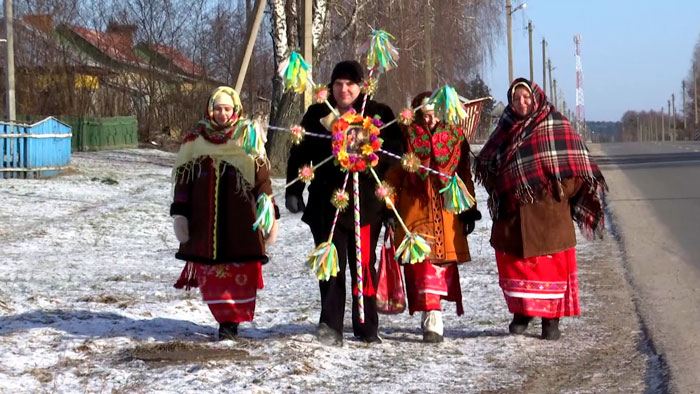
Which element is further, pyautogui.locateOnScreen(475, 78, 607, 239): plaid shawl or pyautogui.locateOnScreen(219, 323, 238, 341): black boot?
pyautogui.locateOnScreen(475, 78, 607, 239): plaid shawl

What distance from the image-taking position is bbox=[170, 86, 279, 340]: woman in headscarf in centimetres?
604

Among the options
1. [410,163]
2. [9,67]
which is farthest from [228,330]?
[9,67]

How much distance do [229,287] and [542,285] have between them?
189 cm

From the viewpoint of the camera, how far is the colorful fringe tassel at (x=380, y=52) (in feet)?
21.0

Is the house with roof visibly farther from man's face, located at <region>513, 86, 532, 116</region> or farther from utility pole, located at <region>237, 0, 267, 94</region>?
man's face, located at <region>513, 86, 532, 116</region>

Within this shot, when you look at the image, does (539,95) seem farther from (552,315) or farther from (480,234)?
(480,234)

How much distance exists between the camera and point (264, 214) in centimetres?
589

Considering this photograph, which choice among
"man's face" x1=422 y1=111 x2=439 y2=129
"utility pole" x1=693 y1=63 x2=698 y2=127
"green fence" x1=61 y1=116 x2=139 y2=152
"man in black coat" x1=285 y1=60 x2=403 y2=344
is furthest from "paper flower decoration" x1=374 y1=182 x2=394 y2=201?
"utility pole" x1=693 y1=63 x2=698 y2=127

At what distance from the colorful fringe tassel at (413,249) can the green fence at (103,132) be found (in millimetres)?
26638

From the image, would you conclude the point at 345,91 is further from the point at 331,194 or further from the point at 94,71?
the point at 94,71

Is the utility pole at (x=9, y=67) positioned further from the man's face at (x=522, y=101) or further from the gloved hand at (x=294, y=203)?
the man's face at (x=522, y=101)

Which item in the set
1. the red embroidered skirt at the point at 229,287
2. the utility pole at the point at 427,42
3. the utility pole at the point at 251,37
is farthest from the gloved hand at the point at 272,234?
the utility pole at the point at 427,42

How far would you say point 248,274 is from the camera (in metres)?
6.11

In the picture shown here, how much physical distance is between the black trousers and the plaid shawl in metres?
0.89
